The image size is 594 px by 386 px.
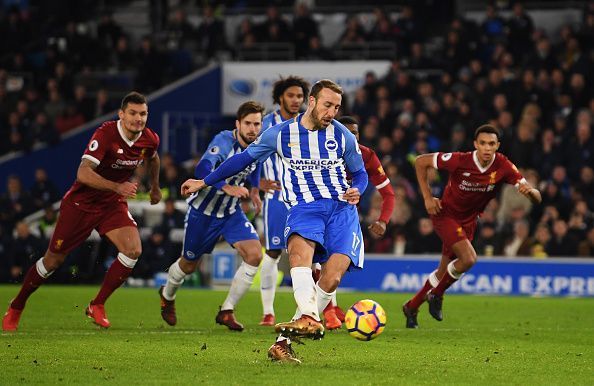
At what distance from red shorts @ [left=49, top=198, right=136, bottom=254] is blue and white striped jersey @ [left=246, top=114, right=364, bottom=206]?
10.3 feet

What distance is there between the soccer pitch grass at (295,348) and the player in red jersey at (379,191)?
0.93 ft

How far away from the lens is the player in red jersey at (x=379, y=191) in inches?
399

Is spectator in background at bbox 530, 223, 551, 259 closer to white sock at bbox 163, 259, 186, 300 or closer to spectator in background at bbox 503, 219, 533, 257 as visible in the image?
spectator in background at bbox 503, 219, 533, 257

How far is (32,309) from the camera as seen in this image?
15.1m

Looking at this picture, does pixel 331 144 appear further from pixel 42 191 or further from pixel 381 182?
pixel 42 191

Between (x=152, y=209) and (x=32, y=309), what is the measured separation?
8.69m

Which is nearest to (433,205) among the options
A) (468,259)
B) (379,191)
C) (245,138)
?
(468,259)

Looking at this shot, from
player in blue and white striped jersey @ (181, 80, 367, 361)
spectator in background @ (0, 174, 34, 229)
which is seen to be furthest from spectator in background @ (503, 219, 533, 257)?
player in blue and white striped jersey @ (181, 80, 367, 361)

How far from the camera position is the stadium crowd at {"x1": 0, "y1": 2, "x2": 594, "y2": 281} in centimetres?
2105

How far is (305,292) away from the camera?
8.88 meters

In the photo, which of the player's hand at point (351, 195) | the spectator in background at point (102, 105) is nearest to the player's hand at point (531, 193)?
the player's hand at point (351, 195)

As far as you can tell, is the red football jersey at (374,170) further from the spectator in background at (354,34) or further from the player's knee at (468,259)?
the spectator in background at (354,34)

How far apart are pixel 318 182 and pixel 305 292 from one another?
3.30 ft

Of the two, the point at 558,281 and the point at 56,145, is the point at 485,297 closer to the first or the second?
the point at 558,281
